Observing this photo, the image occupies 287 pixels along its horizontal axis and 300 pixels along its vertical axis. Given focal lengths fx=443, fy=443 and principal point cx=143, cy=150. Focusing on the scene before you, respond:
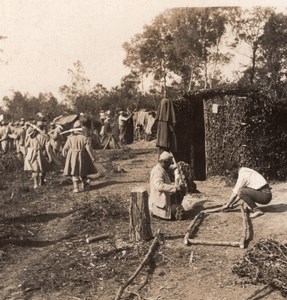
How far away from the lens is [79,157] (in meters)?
11.5

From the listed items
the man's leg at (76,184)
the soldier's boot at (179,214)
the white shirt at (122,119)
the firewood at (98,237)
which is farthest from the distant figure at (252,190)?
the white shirt at (122,119)

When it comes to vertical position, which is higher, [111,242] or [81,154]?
[81,154]

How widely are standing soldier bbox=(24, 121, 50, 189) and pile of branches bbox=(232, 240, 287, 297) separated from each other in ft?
24.3

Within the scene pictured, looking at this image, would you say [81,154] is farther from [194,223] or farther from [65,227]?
[194,223]

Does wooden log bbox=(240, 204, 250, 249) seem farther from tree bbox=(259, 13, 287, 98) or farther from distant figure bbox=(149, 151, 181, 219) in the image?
tree bbox=(259, 13, 287, 98)

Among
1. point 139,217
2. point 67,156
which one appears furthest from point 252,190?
point 67,156

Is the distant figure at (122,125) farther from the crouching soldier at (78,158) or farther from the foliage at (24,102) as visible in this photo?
the foliage at (24,102)

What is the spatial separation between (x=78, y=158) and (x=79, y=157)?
1.4 inches

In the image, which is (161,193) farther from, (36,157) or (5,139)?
(5,139)

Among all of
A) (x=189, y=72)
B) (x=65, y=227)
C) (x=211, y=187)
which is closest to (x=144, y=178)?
(x=211, y=187)

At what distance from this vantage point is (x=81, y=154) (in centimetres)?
1155

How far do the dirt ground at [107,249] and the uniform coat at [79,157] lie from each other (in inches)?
22.6

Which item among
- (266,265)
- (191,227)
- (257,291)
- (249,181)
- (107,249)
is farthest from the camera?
(249,181)

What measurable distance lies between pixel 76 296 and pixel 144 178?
7664mm
